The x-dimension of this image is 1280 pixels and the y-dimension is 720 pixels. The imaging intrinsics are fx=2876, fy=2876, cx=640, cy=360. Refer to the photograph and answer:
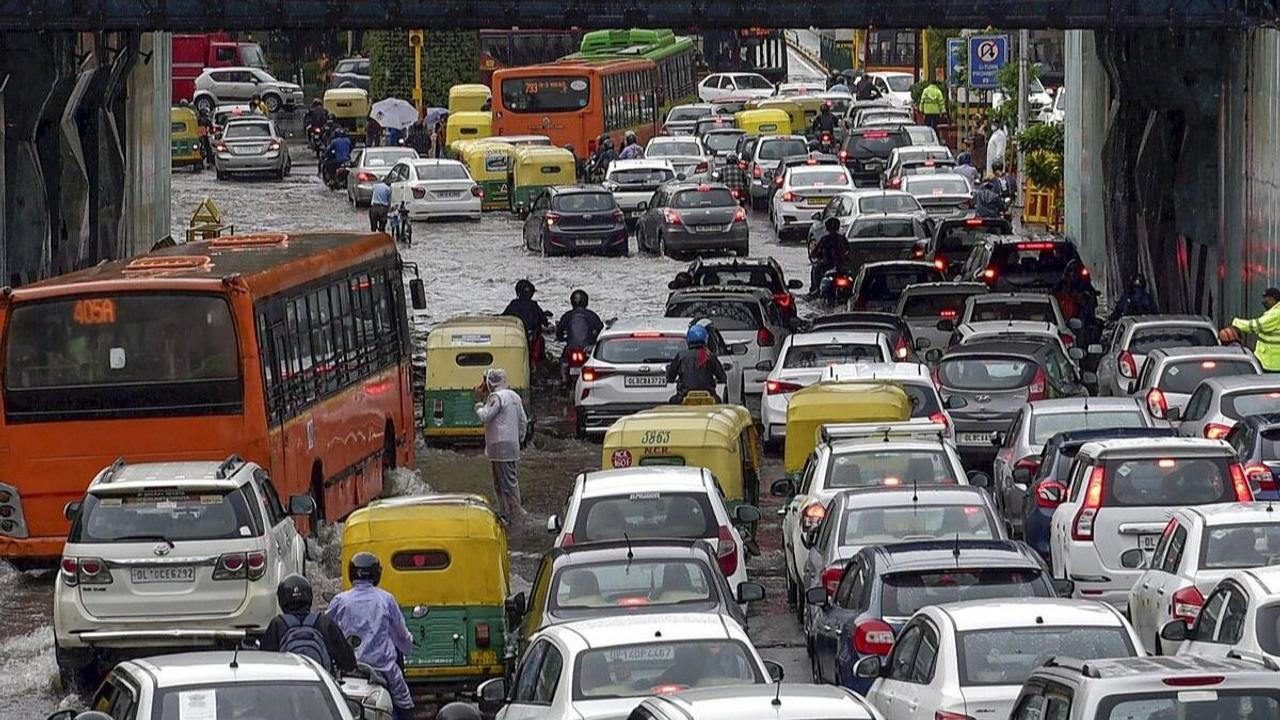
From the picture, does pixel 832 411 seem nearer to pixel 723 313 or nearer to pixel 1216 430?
pixel 1216 430

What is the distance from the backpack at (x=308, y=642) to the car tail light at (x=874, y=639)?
2.92 m

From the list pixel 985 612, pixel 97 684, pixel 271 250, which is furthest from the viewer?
pixel 271 250

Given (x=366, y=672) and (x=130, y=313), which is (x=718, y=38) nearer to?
(x=130, y=313)

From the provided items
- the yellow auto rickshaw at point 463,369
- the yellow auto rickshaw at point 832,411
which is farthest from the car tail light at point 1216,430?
the yellow auto rickshaw at point 463,369

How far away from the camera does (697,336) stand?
28000 millimetres

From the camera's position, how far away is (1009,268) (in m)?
37.3

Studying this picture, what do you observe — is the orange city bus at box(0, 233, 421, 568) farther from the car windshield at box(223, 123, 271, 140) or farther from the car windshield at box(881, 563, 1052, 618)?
the car windshield at box(223, 123, 271, 140)

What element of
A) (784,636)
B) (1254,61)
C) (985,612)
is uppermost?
(1254,61)

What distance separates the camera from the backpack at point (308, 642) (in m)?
14.2

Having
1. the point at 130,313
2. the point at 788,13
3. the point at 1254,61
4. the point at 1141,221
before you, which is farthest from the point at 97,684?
the point at 1141,221

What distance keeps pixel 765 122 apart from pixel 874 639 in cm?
5636

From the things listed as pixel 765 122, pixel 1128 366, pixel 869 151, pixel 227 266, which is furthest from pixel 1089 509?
pixel 765 122

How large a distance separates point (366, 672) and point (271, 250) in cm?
1093

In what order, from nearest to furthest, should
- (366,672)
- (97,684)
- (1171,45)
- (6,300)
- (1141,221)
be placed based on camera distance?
(366,672) < (97,684) < (6,300) < (1171,45) < (1141,221)
